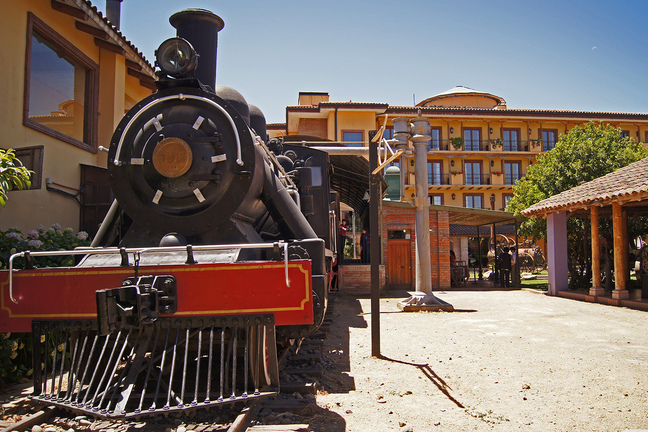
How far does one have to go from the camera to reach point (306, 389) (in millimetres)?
3883

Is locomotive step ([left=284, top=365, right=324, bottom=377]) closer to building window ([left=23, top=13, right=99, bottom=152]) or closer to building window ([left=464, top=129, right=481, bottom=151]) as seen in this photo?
building window ([left=23, top=13, right=99, bottom=152])

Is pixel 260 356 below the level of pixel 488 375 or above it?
above

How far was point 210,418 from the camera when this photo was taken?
3.32 m

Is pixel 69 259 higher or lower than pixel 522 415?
higher

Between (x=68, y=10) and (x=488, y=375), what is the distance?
7815 mm

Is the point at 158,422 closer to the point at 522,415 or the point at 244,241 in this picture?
the point at 244,241

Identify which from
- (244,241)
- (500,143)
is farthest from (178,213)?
(500,143)

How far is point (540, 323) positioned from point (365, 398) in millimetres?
5474

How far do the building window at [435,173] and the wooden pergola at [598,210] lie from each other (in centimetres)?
1982

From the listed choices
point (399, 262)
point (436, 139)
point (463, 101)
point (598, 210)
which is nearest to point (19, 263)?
point (399, 262)

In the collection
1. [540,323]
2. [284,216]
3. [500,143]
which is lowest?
[540,323]

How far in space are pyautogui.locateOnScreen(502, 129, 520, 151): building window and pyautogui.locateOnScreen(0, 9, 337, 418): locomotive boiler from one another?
106 ft

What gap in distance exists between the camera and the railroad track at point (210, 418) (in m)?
3.05

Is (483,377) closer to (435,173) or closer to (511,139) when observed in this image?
(435,173)
